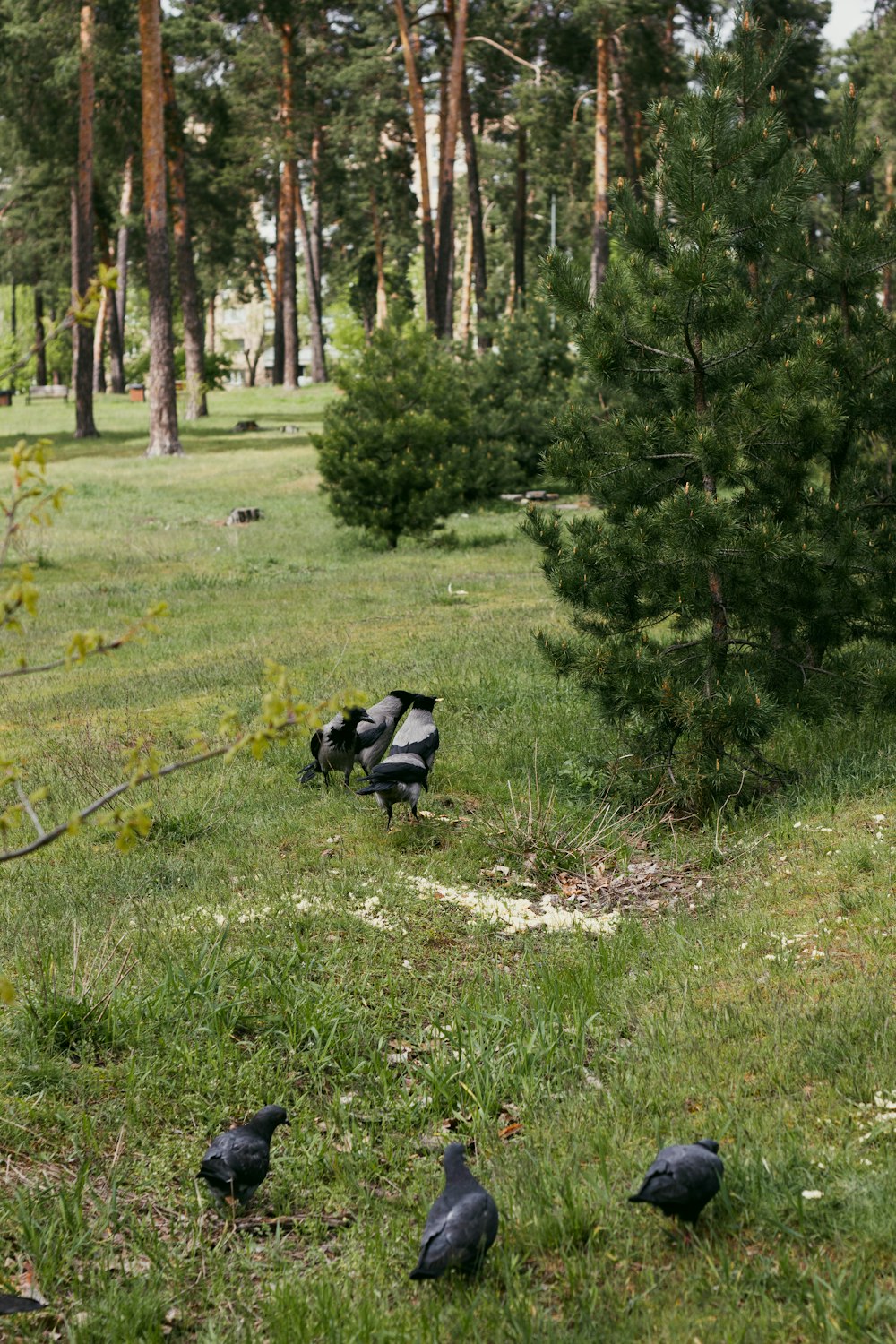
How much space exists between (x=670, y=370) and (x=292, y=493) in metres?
19.2

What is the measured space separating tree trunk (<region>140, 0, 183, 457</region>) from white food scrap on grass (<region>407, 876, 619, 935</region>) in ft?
79.3

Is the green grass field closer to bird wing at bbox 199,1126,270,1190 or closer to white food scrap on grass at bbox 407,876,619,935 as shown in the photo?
white food scrap on grass at bbox 407,876,619,935

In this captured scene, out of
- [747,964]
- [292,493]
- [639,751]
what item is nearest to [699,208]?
[639,751]

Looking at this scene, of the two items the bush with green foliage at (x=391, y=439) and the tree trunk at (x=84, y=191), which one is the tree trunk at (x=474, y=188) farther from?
the bush with green foliage at (x=391, y=439)

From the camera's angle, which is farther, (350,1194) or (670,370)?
(670,370)

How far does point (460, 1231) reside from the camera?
133 inches

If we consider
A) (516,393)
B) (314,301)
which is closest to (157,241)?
(516,393)

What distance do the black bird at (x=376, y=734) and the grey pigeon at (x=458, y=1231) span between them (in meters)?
4.31

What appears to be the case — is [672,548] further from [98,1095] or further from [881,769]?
[98,1095]

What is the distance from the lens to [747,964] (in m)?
5.22

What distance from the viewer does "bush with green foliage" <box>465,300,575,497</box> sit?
2322 centimetres

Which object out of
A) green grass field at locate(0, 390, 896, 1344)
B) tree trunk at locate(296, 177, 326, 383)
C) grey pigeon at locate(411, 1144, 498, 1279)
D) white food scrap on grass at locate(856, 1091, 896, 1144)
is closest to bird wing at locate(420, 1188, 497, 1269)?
grey pigeon at locate(411, 1144, 498, 1279)

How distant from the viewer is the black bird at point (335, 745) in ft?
25.1

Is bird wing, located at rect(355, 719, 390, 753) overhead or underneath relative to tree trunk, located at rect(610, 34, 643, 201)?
underneath
